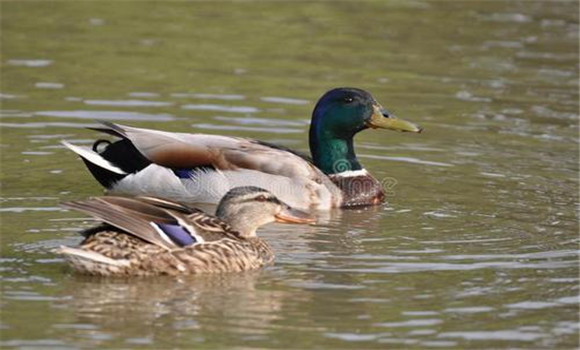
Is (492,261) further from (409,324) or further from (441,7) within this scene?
(441,7)

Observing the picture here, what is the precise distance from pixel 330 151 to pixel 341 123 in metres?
0.29

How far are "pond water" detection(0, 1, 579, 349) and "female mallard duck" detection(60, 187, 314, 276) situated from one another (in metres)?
0.12

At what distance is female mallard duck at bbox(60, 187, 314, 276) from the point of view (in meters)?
10.6

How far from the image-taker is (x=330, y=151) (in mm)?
14703

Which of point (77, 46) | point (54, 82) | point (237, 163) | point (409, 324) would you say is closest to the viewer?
point (409, 324)

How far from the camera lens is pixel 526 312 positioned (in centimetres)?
1013

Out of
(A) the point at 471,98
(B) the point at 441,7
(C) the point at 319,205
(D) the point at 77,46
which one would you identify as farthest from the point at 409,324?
(B) the point at 441,7

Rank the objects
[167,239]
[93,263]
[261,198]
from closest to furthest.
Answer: [93,263] < [167,239] < [261,198]

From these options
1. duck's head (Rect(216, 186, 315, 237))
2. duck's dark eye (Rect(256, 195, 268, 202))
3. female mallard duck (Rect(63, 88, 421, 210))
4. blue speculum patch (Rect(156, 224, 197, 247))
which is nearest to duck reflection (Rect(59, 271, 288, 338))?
blue speculum patch (Rect(156, 224, 197, 247))

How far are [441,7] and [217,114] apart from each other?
688 centimetres

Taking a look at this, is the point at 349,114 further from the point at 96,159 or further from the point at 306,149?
the point at 96,159

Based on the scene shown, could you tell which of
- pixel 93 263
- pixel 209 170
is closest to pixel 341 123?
pixel 209 170

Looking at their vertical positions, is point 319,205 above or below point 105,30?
below

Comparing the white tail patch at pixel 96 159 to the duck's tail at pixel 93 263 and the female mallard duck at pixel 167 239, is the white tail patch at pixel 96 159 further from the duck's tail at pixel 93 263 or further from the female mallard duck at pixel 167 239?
the duck's tail at pixel 93 263
